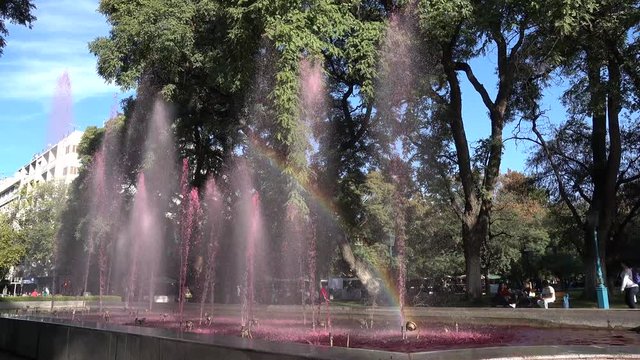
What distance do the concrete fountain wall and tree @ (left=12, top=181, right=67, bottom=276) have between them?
4823cm

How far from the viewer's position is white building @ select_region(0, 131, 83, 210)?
7191cm

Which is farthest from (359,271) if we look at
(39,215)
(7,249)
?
(39,215)

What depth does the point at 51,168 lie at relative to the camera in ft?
261

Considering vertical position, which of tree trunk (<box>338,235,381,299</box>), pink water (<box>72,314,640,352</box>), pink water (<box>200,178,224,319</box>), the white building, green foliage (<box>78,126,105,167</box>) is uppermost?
the white building

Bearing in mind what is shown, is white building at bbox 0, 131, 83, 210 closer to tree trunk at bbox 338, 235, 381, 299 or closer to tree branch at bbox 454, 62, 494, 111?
tree trunk at bbox 338, 235, 381, 299

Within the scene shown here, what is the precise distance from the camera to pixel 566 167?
84.7 feet

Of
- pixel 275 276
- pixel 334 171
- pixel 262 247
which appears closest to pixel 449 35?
pixel 334 171

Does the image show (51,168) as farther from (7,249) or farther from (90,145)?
(90,145)

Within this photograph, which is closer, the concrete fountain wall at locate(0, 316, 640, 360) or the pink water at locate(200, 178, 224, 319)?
the concrete fountain wall at locate(0, 316, 640, 360)

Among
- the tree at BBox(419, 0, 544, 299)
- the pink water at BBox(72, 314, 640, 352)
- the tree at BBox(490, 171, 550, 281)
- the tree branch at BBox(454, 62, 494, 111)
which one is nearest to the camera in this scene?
the pink water at BBox(72, 314, 640, 352)

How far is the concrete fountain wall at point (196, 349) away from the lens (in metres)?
5.02

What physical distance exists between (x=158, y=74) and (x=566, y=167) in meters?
18.9

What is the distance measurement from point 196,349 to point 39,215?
5647cm

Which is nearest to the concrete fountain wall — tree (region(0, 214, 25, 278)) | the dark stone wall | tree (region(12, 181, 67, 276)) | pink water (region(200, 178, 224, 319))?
the dark stone wall
